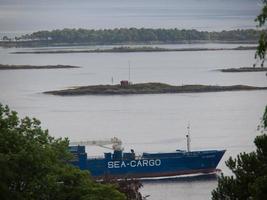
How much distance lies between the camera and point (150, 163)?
19875mm

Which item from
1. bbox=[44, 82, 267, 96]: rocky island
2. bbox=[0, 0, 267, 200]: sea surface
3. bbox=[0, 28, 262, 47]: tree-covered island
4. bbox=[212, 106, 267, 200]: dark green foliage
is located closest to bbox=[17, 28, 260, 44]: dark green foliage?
bbox=[0, 28, 262, 47]: tree-covered island

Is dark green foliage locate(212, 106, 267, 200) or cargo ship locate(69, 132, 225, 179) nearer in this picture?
dark green foliage locate(212, 106, 267, 200)

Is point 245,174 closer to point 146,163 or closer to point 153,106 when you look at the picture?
point 146,163

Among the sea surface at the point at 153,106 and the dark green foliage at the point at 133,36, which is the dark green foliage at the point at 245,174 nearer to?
the sea surface at the point at 153,106

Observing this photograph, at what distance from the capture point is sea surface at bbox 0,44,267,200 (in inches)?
914

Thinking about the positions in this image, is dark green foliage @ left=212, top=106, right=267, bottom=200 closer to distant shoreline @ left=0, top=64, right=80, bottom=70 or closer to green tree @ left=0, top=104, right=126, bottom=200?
green tree @ left=0, top=104, right=126, bottom=200

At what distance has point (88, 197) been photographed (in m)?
7.73

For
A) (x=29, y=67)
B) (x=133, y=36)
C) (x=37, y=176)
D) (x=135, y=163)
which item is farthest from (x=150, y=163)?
(x=133, y=36)

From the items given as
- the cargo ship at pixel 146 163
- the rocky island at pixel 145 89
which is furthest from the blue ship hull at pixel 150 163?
the rocky island at pixel 145 89

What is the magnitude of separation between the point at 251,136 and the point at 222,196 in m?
15.5

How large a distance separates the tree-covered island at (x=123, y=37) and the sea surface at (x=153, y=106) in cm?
1204

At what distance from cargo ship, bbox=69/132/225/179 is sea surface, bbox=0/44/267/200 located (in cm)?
37

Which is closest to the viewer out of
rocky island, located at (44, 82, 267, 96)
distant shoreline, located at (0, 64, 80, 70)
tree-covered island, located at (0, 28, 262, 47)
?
rocky island, located at (44, 82, 267, 96)

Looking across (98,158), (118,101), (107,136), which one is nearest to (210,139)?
(107,136)
